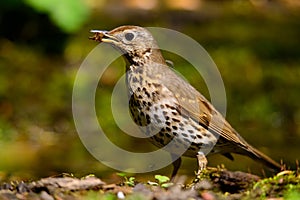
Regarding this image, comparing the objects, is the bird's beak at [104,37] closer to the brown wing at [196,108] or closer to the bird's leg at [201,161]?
the brown wing at [196,108]

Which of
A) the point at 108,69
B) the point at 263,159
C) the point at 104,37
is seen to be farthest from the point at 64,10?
the point at 263,159

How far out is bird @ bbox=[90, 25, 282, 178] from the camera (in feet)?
17.7

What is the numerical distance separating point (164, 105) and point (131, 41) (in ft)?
1.73

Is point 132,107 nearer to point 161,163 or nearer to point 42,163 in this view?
point 161,163

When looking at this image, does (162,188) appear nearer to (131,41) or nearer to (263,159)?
(131,41)

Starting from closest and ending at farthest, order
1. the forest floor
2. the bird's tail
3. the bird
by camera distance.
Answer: the forest floor < the bird < the bird's tail

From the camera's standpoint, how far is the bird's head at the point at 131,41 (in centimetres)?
560

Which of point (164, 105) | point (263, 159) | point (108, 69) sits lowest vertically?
point (263, 159)

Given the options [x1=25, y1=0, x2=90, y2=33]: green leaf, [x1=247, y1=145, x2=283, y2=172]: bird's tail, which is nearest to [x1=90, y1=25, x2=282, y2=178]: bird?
[x1=247, y1=145, x2=283, y2=172]: bird's tail

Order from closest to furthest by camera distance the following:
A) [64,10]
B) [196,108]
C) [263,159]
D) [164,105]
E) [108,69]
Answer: [164,105]
[196,108]
[263,159]
[64,10]
[108,69]

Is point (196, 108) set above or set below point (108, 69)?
below

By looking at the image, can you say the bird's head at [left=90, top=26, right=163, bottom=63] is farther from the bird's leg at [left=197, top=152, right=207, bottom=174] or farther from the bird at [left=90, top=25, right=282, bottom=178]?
the bird's leg at [left=197, top=152, right=207, bottom=174]

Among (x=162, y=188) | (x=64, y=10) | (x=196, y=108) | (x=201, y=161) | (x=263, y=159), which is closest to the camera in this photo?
(x=162, y=188)

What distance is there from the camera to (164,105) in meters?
5.43
